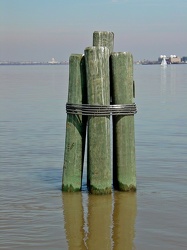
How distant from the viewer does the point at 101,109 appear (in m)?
8.61

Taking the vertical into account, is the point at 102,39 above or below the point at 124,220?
above

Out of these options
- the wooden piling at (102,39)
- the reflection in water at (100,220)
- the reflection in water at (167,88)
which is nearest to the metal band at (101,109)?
the wooden piling at (102,39)

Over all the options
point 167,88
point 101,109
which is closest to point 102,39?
point 101,109

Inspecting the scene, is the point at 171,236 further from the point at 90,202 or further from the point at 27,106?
the point at 27,106

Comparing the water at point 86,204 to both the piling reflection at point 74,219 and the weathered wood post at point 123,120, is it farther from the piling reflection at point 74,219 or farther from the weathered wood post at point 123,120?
the weathered wood post at point 123,120

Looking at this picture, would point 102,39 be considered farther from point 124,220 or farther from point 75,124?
point 124,220

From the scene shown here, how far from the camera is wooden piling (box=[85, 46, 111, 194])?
8594mm

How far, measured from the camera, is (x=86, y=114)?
8664 mm

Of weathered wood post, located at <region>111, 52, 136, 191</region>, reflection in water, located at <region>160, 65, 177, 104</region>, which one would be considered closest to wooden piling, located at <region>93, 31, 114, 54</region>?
weathered wood post, located at <region>111, 52, 136, 191</region>

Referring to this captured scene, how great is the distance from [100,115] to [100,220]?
1.54 m

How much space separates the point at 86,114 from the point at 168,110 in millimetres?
15810

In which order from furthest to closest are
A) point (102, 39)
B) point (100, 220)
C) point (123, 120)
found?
point (102, 39) → point (123, 120) → point (100, 220)

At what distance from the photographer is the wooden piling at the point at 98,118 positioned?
8594 mm

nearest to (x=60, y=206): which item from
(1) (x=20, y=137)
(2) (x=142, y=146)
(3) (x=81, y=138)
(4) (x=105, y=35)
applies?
(3) (x=81, y=138)
